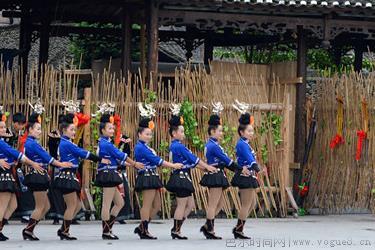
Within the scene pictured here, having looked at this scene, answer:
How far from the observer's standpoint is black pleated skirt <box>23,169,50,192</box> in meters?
13.2

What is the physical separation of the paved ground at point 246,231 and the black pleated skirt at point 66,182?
2.30 feet

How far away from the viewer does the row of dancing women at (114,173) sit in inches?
521

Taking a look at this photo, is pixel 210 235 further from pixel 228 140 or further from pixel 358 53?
pixel 358 53

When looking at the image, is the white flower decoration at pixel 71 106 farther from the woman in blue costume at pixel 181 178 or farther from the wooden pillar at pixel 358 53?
the wooden pillar at pixel 358 53

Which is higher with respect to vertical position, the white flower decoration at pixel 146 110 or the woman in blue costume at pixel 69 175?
the white flower decoration at pixel 146 110

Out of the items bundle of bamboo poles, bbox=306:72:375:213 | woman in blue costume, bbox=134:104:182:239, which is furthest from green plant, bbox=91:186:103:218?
bundle of bamboo poles, bbox=306:72:375:213

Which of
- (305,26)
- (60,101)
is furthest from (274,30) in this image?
(60,101)

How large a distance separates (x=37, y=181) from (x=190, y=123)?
4.18 metres

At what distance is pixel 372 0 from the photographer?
18312 mm

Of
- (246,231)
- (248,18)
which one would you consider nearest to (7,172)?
(246,231)

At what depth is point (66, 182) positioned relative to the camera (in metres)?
13.2

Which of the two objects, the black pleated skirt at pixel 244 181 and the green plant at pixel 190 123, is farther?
the green plant at pixel 190 123

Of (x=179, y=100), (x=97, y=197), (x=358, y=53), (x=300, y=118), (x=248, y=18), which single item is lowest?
(x=97, y=197)

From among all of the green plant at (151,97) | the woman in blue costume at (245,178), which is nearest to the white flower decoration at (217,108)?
the green plant at (151,97)
